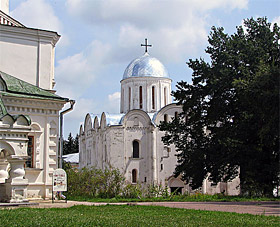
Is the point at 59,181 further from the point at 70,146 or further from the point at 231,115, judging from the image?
the point at 70,146

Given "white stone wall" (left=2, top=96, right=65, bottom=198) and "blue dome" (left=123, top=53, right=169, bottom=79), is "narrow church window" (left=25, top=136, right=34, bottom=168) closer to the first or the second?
"white stone wall" (left=2, top=96, right=65, bottom=198)

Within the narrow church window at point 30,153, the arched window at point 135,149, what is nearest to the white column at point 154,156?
the arched window at point 135,149

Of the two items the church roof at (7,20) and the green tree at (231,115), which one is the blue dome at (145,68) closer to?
the green tree at (231,115)

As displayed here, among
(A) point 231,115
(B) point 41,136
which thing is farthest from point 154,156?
(B) point 41,136

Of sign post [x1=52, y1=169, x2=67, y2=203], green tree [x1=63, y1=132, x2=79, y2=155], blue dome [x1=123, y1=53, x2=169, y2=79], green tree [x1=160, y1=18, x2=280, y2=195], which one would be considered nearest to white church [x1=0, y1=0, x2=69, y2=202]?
sign post [x1=52, y1=169, x2=67, y2=203]

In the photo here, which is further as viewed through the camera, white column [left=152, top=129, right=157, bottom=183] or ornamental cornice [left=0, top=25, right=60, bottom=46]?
white column [left=152, top=129, right=157, bottom=183]

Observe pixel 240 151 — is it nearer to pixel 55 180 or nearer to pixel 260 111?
pixel 260 111

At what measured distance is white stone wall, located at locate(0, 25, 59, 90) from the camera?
65.5 ft

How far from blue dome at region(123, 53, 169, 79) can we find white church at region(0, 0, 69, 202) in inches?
1031

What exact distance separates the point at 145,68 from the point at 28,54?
2801 centimetres

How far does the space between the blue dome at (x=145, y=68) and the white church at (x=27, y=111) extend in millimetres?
26193

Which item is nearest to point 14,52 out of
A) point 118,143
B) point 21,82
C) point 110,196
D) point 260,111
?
point 21,82

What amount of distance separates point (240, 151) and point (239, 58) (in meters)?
6.07

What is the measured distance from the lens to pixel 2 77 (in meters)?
18.0
